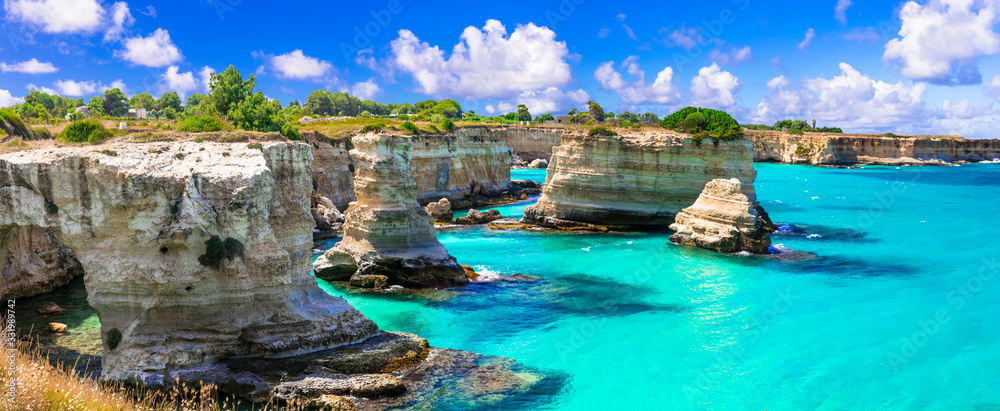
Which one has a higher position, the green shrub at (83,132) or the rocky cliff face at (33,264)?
the green shrub at (83,132)

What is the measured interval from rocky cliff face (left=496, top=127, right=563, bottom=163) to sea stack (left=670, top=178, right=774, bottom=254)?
2566 inches

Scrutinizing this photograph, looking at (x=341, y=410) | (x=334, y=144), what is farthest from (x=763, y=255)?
(x=334, y=144)

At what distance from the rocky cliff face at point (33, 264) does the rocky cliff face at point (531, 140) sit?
7800cm

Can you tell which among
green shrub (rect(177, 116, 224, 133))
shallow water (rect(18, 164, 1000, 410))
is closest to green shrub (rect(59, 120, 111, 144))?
shallow water (rect(18, 164, 1000, 410))

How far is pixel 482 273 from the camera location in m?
27.2

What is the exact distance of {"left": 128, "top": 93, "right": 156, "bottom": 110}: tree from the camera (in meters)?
101

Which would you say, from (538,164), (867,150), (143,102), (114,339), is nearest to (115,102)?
(143,102)

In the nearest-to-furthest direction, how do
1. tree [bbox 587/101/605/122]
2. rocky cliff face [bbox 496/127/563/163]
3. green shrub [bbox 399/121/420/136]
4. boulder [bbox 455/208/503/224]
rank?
boulder [bbox 455/208/503/224] → green shrub [bbox 399/121/420/136] → rocky cliff face [bbox 496/127/563/163] → tree [bbox 587/101/605/122]

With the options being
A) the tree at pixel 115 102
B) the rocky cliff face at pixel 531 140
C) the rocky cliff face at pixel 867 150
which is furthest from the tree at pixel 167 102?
the rocky cliff face at pixel 867 150

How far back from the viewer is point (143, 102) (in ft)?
333

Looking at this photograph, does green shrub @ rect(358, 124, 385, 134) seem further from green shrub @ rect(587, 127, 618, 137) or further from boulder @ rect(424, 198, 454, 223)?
green shrub @ rect(587, 127, 618, 137)

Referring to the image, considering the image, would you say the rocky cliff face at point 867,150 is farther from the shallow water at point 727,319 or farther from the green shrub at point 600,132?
the green shrub at point 600,132

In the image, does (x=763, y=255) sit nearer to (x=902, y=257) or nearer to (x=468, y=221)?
(x=902, y=257)

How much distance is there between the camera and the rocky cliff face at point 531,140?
9891 cm
